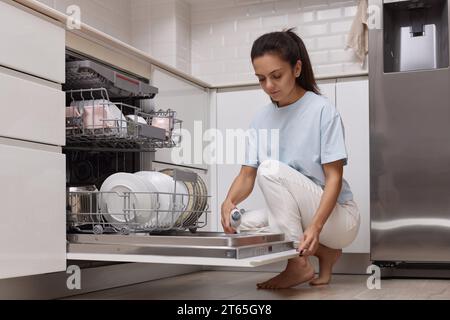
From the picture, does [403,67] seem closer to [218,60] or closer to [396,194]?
[396,194]

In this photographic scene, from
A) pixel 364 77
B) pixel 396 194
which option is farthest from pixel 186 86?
pixel 396 194

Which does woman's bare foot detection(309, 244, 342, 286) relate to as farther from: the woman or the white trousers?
the white trousers

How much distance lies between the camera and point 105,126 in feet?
5.86

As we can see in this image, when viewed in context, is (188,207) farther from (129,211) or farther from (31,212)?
(31,212)

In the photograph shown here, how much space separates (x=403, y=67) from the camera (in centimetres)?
255

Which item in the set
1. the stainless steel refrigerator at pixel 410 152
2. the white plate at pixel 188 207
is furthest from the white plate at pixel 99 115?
the stainless steel refrigerator at pixel 410 152

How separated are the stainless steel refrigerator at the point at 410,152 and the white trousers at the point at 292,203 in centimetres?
39

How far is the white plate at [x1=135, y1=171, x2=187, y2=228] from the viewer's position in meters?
1.90

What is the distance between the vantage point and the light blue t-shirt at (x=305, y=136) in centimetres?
205

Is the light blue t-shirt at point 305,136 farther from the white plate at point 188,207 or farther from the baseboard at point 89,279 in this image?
the baseboard at point 89,279

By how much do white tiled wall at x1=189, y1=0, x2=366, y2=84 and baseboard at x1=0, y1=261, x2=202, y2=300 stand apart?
1.21 m

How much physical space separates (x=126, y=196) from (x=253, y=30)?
1.91m

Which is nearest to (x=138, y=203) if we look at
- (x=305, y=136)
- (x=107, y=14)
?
(x=305, y=136)

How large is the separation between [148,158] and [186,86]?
47cm
